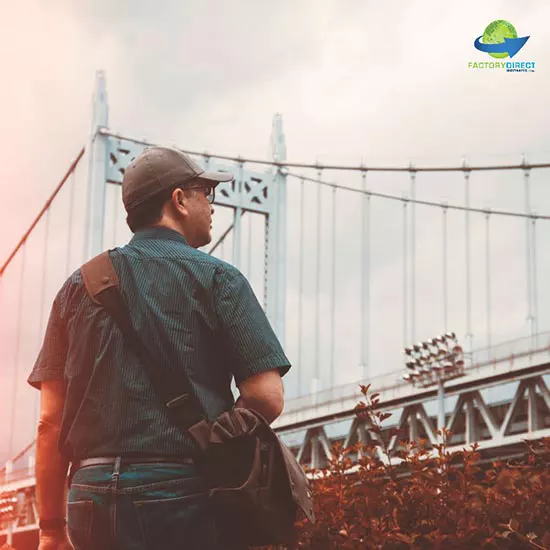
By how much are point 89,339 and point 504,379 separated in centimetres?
2172

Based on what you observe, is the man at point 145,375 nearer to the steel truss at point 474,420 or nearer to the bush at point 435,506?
the bush at point 435,506

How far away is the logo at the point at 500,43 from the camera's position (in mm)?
22373

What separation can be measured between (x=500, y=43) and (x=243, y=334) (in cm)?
2156

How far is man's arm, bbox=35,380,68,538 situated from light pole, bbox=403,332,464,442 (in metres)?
23.6

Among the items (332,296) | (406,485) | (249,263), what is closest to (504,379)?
(249,263)

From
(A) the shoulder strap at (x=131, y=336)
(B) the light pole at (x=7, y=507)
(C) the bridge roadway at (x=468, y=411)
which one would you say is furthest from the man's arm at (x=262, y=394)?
(B) the light pole at (x=7, y=507)

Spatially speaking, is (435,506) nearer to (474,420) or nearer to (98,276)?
(98,276)

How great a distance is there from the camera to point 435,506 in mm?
4168

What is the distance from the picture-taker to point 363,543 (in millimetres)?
4184

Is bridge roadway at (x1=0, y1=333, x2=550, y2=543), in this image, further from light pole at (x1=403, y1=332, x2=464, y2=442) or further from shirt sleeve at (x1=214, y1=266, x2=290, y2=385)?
shirt sleeve at (x1=214, y1=266, x2=290, y2=385)

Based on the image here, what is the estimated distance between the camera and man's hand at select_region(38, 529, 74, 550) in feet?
8.29

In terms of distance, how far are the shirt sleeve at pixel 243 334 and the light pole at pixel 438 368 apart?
23.8m

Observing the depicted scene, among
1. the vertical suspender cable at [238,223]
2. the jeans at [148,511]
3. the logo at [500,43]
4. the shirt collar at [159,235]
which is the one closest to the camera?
the jeans at [148,511]

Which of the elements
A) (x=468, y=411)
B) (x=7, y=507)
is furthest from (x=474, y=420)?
(x=7, y=507)
